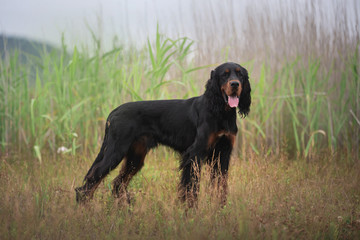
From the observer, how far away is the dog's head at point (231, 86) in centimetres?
327

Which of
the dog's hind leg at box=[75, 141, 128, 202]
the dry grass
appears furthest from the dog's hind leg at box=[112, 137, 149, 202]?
the dog's hind leg at box=[75, 141, 128, 202]

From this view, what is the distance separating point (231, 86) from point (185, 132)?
71 centimetres

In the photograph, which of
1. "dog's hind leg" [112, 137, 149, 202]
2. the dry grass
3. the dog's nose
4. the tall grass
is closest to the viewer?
the dry grass

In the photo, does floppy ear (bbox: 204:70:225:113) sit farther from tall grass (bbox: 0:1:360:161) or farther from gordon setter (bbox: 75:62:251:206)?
tall grass (bbox: 0:1:360:161)

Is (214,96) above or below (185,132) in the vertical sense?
above

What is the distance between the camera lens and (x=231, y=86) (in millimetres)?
3234

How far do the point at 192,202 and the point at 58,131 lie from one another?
255 centimetres

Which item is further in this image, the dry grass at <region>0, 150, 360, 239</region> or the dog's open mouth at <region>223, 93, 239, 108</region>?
the dog's open mouth at <region>223, 93, 239, 108</region>

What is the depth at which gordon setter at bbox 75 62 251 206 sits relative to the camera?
3.33 meters

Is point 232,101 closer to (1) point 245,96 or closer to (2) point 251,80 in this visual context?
(1) point 245,96

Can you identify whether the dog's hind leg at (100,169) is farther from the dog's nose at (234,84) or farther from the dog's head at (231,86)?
the dog's nose at (234,84)

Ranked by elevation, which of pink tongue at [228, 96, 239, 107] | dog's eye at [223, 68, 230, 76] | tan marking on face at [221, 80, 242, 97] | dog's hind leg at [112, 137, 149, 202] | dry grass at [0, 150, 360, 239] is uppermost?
dog's eye at [223, 68, 230, 76]

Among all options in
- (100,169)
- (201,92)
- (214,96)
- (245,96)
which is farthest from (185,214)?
(201,92)

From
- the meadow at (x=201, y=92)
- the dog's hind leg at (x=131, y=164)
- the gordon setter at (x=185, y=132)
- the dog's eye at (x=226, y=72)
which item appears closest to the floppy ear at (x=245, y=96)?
the gordon setter at (x=185, y=132)
